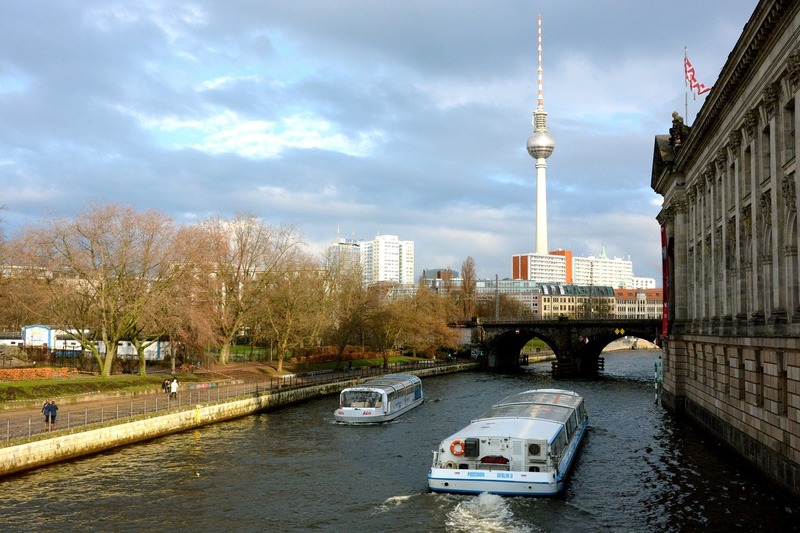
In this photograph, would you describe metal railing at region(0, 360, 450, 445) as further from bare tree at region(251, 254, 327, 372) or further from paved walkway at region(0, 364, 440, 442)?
bare tree at region(251, 254, 327, 372)

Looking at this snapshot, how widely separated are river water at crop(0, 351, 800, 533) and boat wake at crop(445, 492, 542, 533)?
0.26 ft

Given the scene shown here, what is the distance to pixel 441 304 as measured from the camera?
Result: 461 feet

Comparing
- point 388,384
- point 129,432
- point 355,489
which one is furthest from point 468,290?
point 355,489

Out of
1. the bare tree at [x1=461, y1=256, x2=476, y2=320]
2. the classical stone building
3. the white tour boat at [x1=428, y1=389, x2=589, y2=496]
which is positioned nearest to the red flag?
the classical stone building

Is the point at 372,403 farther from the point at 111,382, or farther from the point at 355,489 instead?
the point at 355,489

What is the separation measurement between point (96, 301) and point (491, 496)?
147 ft

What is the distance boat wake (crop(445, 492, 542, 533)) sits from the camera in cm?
3017

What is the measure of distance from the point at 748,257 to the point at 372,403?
31250 mm

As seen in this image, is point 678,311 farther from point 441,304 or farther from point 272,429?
point 441,304

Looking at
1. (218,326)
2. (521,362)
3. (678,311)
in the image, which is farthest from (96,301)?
(521,362)

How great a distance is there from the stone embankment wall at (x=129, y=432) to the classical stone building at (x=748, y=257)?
117ft

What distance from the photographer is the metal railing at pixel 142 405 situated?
43.2m

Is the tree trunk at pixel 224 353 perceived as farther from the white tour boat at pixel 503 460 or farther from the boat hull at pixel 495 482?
the boat hull at pixel 495 482

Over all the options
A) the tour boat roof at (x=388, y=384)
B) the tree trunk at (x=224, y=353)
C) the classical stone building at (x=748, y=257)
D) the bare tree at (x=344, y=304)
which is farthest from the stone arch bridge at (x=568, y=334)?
the tree trunk at (x=224, y=353)
